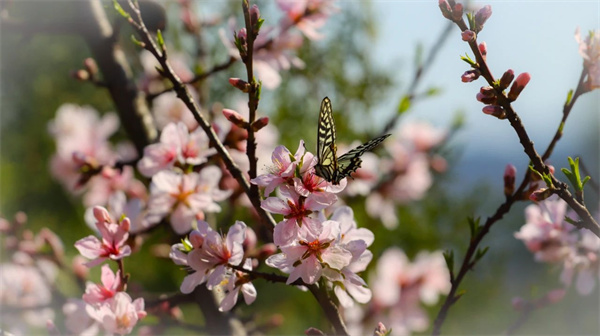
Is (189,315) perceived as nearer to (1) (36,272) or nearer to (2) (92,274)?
(2) (92,274)

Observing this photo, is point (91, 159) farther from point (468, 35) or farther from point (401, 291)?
point (401, 291)

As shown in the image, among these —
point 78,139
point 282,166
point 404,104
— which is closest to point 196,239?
point 282,166

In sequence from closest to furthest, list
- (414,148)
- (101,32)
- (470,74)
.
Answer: (470,74) < (101,32) < (414,148)

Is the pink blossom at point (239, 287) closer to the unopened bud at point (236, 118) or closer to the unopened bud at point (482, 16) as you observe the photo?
the unopened bud at point (236, 118)

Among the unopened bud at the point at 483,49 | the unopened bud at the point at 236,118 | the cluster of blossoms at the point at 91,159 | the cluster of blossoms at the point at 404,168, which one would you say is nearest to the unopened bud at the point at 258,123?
the unopened bud at the point at 236,118

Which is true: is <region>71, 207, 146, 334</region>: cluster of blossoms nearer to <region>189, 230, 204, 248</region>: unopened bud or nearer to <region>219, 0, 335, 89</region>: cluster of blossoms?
<region>189, 230, 204, 248</region>: unopened bud

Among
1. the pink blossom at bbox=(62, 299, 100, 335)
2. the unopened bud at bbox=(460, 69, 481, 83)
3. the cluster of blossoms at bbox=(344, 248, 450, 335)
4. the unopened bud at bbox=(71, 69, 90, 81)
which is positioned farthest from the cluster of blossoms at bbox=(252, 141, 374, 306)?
the cluster of blossoms at bbox=(344, 248, 450, 335)

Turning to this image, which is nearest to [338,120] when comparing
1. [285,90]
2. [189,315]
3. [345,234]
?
[285,90]
